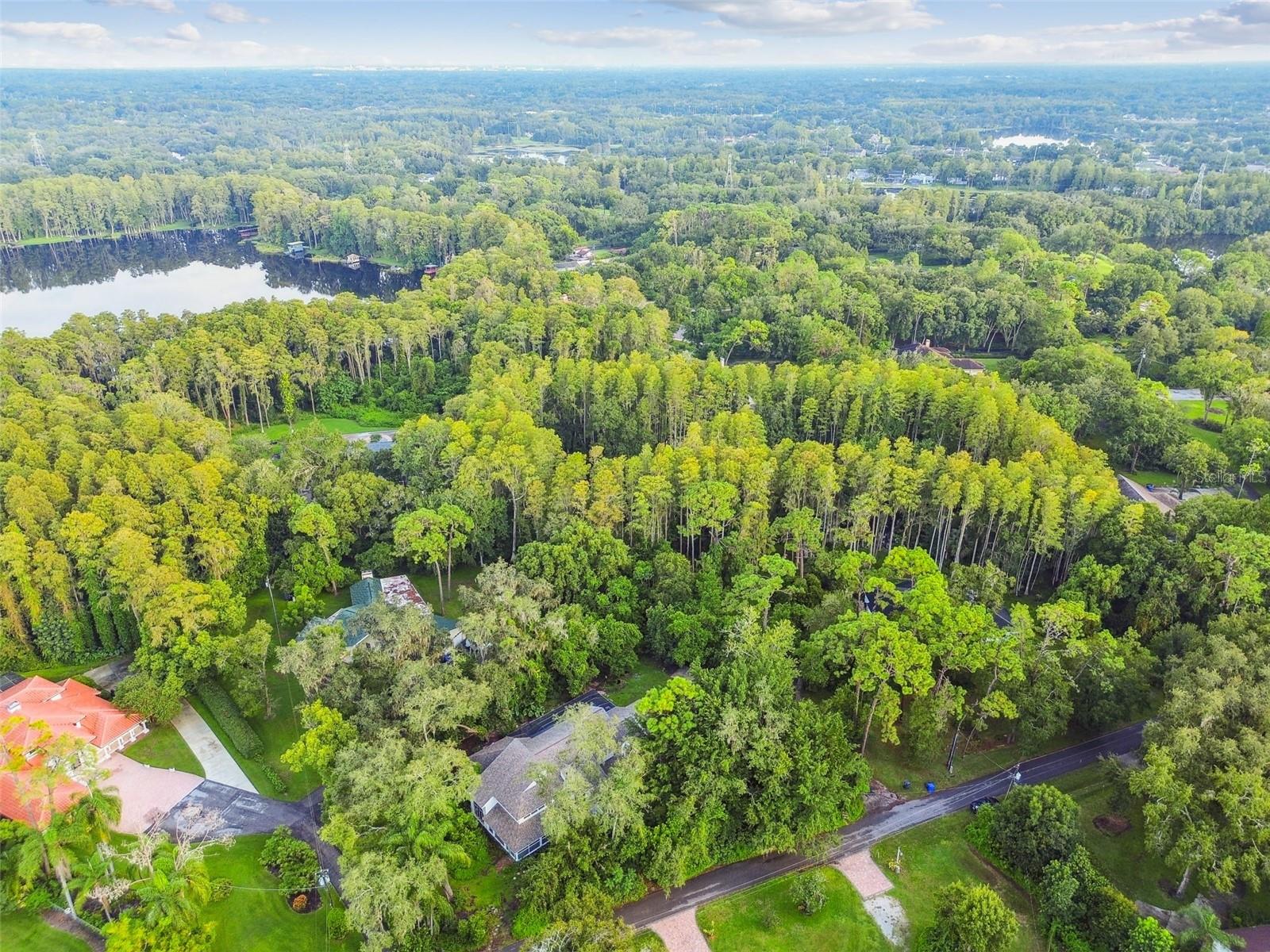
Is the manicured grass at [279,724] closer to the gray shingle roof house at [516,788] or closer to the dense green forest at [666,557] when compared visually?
the dense green forest at [666,557]

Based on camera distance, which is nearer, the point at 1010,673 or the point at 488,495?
the point at 1010,673

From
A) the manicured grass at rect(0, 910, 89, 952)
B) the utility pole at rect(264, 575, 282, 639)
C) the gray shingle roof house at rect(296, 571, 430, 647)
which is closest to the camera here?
the manicured grass at rect(0, 910, 89, 952)

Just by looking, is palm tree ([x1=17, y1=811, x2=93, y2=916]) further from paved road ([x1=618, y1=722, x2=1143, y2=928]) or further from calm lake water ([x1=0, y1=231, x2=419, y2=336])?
calm lake water ([x1=0, y1=231, x2=419, y2=336])

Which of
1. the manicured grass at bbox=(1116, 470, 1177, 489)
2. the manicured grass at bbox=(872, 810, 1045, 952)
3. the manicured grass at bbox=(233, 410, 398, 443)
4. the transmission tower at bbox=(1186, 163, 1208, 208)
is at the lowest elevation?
the manicured grass at bbox=(872, 810, 1045, 952)

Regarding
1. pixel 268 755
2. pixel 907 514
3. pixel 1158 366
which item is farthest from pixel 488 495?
pixel 1158 366

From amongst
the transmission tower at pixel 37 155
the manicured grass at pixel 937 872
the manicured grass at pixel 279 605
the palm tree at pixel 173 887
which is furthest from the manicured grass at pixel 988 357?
the transmission tower at pixel 37 155

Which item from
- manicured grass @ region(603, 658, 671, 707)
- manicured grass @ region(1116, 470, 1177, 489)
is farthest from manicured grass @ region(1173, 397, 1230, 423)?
manicured grass @ region(603, 658, 671, 707)

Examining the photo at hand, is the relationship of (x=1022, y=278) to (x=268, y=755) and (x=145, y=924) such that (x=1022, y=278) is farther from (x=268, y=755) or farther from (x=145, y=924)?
(x=145, y=924)
